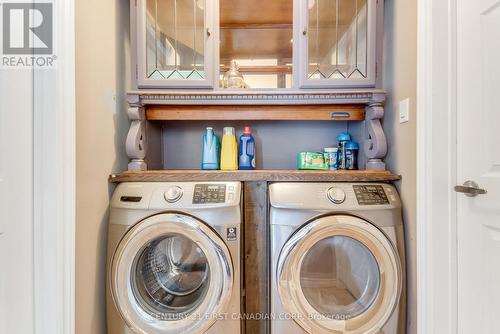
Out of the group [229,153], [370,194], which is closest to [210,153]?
[229,153]

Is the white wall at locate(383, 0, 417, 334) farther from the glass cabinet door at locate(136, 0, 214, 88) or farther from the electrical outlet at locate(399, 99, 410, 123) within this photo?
the glass cabinet door at locate(136, 0, 214, 88)

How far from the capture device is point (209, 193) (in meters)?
1.29

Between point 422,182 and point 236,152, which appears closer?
point 422,182

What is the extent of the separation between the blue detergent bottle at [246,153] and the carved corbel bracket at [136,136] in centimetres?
55

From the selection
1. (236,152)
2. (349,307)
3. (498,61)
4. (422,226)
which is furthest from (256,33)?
(349,307)

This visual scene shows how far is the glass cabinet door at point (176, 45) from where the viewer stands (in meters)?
1.48

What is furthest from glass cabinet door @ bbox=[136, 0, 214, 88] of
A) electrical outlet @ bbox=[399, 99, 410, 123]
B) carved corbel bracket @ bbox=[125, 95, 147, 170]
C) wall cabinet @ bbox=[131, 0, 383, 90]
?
electrical outlet @ bbox=[399, 99, 410, 123]

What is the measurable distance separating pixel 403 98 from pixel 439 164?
378 mm

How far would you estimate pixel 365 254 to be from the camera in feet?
4.23

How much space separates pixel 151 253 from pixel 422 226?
48.9 inches

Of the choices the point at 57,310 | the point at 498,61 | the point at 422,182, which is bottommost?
the point at 57,310

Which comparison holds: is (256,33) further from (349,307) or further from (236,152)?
(349,307)

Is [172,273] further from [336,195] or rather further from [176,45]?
[176,45]

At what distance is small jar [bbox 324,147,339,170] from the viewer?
5.41ft
